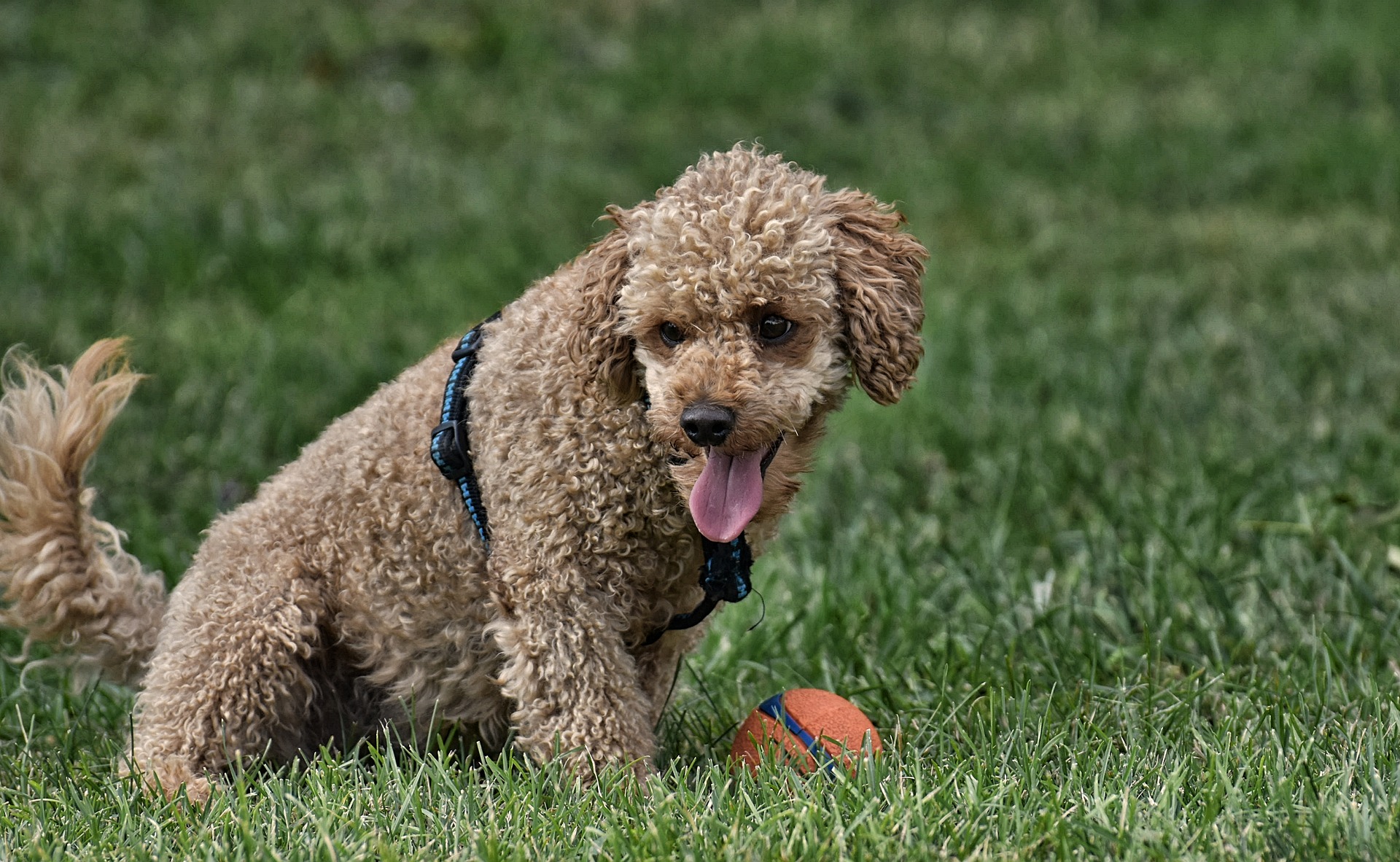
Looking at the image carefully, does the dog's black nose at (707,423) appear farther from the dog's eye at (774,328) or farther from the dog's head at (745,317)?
the dog's eye at (774,328)

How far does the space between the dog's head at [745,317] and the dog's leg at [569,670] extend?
39cm

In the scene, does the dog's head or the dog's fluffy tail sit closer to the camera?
the dog's head

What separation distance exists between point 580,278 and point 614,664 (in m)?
0.86

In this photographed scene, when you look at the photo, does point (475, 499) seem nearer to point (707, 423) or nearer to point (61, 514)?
point (707, 423)

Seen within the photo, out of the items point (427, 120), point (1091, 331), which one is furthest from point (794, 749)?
point (427, 120)

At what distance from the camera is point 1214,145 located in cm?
1001

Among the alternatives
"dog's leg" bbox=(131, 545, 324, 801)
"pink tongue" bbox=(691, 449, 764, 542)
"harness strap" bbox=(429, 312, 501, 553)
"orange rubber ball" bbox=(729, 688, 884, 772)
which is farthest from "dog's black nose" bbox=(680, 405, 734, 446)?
"dog's leg" bbox=(131, 545, 324, 801)

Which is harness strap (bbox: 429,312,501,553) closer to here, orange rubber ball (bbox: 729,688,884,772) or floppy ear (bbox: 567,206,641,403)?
floppy ear (bbox: 567,206,641,403)

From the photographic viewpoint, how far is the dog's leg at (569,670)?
3.40m

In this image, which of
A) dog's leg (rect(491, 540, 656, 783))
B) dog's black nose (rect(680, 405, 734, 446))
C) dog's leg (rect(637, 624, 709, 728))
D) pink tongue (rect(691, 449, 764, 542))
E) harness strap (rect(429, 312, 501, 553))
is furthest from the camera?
dog's leg (rect(637, 624, 709, 728))

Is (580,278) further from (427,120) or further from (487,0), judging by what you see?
(487,0)

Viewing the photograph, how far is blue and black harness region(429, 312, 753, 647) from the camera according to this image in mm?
3447

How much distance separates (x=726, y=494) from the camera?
10.6ft

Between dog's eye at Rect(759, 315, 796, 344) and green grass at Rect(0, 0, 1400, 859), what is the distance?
0.92 meters
